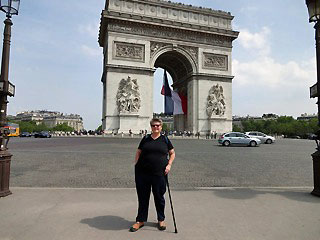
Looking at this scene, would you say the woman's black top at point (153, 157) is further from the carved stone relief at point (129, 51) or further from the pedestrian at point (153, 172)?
the carved stone relief at point (129, 51)

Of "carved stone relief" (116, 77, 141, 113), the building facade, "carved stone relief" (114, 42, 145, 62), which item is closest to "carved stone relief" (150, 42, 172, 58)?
"carved stone relief" (114, 42, 145, 62)

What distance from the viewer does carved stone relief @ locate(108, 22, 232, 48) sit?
30.7m

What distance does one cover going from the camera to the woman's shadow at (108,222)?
3.18m

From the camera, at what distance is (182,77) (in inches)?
1529


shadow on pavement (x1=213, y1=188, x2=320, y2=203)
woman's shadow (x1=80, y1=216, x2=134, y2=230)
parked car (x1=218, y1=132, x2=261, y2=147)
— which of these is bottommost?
woman's shadow (x1=80, y1=216, x2=134, y2=230)

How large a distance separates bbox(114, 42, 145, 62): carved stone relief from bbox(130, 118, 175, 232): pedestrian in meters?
28.5

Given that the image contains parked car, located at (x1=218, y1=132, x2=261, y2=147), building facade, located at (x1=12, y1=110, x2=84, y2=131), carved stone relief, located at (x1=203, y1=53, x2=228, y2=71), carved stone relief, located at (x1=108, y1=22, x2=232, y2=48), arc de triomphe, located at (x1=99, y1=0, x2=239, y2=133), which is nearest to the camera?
parked car, located at (x1=218, y1=132, x2=261, y2=147)

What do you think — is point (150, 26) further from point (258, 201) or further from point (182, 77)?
point (258, 201)

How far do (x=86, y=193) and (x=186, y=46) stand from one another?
3160 centimetres

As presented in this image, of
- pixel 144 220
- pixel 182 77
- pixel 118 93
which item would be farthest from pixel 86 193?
pixel 182 77

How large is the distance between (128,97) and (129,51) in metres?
5.89

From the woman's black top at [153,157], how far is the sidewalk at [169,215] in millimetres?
732

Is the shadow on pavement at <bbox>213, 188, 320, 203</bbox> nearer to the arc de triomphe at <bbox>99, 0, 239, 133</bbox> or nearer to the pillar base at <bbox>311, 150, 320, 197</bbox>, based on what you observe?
the pillar base at <bbox>311, 150, 320, 197</bbox>

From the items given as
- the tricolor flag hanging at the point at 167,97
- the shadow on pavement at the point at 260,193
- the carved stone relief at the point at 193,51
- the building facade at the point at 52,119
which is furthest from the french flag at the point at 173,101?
the building facade at the point at 52,119
